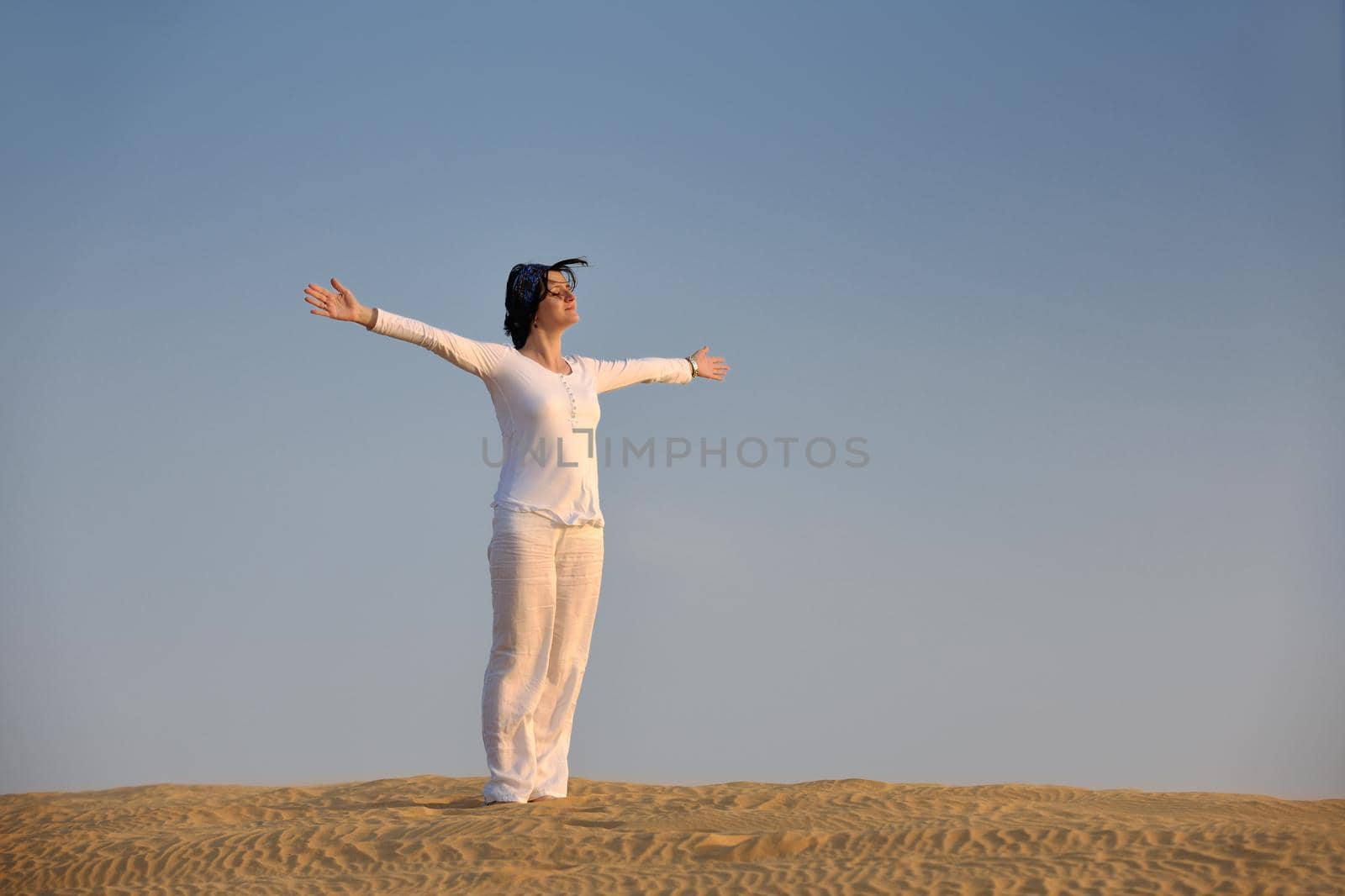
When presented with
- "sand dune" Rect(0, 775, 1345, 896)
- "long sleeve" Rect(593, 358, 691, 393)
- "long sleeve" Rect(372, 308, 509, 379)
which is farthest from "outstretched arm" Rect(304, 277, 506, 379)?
"sand dune" Rect(0, 775, 1345, 896)

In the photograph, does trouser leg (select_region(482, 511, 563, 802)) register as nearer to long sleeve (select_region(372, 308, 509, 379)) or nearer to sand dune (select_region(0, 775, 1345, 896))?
sand dune (select_region(0, 775, 1345, 896))

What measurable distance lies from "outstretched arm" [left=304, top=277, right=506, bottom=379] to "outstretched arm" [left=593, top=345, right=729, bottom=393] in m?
0.73

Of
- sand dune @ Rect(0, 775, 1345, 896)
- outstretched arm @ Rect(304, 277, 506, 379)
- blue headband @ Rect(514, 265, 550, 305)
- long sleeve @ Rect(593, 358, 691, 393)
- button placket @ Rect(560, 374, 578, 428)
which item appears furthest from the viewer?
long sleeve @ Rect(593, 358, 691, 393)

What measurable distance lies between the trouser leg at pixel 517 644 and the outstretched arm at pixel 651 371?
3.49ft

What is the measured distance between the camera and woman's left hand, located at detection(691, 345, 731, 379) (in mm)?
7883

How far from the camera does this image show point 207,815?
24.6ft

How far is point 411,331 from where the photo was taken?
21.6 ft

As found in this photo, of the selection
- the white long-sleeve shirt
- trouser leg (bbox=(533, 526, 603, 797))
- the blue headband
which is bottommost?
trouser leg (bbox=(533, 526, 603, 797))

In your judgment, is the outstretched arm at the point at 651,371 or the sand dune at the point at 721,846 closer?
the sand dune at the point at 721,846

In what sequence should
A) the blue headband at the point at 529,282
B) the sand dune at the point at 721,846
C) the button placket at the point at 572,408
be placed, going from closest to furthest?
the sand dune at the point at 721,846, the button placket at the point at 572,408, the blue headband at the point at 529,282

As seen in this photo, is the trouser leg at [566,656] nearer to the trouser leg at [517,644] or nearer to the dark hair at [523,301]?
the trouser leg at [517,644]

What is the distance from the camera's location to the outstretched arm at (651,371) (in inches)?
293

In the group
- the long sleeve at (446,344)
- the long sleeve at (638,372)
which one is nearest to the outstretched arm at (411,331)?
the long sleeve at (446,344)

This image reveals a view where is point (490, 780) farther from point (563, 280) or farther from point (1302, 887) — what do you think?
point (1302, 887)
